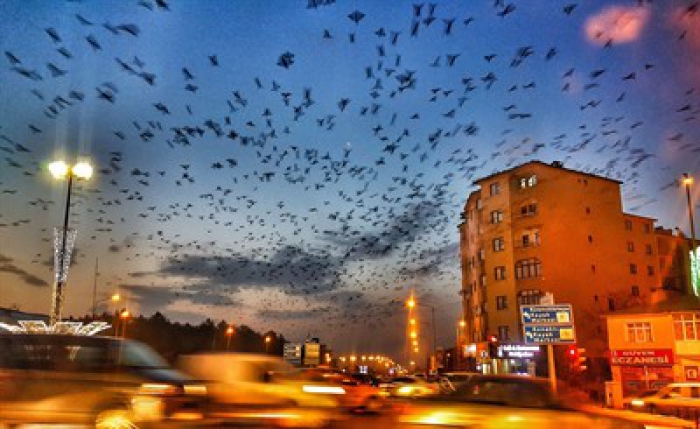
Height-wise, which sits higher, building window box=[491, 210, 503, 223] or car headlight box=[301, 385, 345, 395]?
building window box=[491, 210, 503, 223]

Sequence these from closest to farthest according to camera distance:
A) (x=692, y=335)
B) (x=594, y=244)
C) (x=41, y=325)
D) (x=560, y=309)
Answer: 1. (x=560, y=309)
2. (x=41, y=325)
3. (x=692, y=335)
4. (x=594, y=244)

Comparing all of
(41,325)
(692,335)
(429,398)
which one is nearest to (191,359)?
(429,398)

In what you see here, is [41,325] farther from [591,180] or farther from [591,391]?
[591,180]

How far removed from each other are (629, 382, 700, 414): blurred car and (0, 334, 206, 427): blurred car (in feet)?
65.4

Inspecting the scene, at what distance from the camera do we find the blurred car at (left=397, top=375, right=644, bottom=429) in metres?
8.91

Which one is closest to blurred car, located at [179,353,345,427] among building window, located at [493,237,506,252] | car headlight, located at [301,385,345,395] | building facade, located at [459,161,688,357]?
car headlight, located at [301,385,345,395]

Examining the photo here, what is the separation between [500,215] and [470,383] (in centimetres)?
4917

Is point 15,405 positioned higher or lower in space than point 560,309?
lower

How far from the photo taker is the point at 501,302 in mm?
56594

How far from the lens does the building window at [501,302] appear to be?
5616cm

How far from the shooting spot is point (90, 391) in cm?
961

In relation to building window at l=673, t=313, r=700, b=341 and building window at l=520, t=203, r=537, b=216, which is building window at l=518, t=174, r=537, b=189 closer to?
building window at l=520, t=203, r=537, b=216

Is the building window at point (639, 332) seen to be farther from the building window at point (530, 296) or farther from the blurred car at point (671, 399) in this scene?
the blurred car at point (671, 399)

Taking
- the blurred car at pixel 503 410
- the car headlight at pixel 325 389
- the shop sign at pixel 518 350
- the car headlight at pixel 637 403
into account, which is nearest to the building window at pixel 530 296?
the shop sign at pixel 518 350
